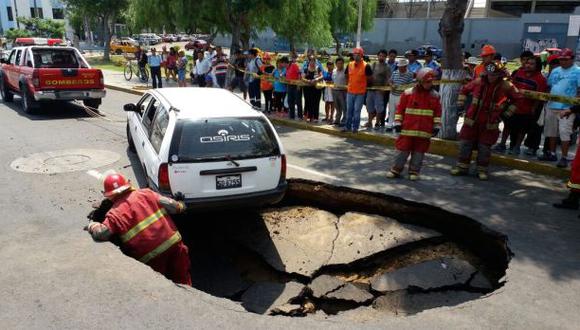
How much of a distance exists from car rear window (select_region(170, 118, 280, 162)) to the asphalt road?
1.32 meters

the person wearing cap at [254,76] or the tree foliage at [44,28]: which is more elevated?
the tree foliage at [44,28]

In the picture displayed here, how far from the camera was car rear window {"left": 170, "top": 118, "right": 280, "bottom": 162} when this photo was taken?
505cm

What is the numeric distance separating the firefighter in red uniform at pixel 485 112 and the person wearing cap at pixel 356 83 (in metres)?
2.79

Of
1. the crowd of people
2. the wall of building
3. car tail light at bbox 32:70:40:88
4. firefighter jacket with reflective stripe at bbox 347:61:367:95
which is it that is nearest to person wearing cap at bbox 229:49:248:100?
the crowd of people

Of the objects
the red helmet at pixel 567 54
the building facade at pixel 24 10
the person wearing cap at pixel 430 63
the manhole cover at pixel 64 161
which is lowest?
the manhole cover at pixel 64 161

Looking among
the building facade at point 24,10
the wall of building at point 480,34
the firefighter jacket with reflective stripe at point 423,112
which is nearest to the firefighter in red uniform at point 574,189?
the firefighter jacket with reflective stripe at point 423,112

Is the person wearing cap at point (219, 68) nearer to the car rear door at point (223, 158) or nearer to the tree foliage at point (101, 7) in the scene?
the car rear door at point (223, 158)

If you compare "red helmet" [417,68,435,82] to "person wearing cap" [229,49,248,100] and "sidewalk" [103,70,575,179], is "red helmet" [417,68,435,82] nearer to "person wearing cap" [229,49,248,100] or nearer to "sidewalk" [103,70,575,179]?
"sidewalk" [103,70,575,179]

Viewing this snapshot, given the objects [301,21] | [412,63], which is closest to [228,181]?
[412,63]

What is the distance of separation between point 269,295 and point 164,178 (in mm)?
1701

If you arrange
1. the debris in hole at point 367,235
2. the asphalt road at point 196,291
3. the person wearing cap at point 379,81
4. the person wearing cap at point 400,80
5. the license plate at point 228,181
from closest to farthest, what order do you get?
1. the asphalt road at point 196,291
2. the license plate at point 228,181
3. the debris in hole at point 367,235
4. the person wearing cap at point 400,80
5. the person wearing cap at point 379,81

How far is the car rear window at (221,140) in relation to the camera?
505cm

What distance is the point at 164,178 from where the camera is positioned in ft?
16.4

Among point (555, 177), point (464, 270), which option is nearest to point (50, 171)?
point (464, 270)
